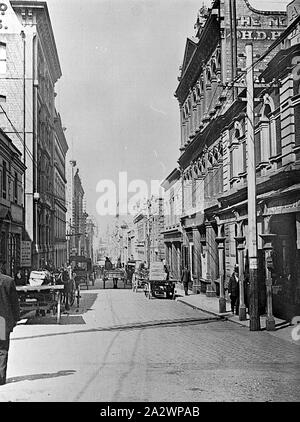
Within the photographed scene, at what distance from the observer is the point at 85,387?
6.80 metres

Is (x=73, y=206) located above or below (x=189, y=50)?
below

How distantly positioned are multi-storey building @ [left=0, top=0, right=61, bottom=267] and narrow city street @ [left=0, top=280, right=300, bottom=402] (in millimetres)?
10442

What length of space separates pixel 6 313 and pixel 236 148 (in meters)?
13.7

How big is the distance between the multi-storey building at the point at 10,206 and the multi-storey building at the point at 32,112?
3.36 feet

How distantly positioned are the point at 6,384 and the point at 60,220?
32.5 m

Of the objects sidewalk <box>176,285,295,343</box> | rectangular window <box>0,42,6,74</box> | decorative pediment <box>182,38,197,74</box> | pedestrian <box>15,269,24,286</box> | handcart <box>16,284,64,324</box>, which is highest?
decorative pediment <box>182,38,197,74</box>

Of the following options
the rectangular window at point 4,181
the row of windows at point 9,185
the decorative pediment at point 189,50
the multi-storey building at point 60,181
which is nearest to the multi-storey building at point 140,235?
the multi-storey building at point 60,181

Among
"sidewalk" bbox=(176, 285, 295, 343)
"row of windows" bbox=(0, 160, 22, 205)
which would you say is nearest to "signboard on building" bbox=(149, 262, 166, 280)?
"sidewalk" bbox=(176, 285, 295, 343)

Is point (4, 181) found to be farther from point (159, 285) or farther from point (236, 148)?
point (236, 148)

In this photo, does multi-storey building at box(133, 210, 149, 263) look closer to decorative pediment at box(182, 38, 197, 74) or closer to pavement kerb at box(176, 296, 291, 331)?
decorative pediment at box(182, 38, 197, 74)

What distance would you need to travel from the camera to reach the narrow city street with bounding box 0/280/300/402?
6586mm

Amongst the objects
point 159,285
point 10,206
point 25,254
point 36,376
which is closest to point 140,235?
point 159,285

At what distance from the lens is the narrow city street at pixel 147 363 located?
6586 mm

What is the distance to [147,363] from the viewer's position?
8.52m
